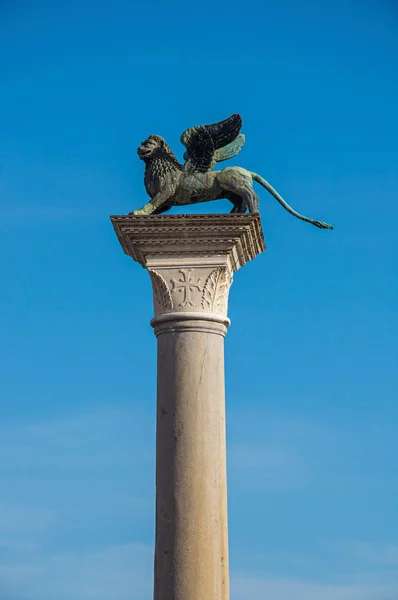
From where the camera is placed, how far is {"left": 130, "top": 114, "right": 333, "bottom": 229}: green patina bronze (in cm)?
1586

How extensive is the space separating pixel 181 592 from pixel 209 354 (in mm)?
3118

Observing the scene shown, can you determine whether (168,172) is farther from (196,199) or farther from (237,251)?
(237,251)

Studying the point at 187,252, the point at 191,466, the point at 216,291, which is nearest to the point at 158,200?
the point at 187,252

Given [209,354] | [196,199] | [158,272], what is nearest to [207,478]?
[209,354]

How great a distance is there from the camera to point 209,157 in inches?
637

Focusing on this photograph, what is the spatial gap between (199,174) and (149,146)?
0.85 meters

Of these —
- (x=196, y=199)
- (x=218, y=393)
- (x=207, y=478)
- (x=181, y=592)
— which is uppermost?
(x=196, y=199)

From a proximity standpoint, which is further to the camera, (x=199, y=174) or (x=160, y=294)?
(x=199, y=174)

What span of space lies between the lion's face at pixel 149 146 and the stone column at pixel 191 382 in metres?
1.41

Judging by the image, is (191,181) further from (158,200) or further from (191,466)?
(191,466)

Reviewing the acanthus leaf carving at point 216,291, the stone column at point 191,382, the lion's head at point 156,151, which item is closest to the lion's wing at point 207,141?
the lion's head at point 156,151

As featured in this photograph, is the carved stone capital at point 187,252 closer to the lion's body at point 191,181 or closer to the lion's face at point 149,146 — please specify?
the lion's body at point 191,181

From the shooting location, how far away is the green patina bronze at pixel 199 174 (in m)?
15.9

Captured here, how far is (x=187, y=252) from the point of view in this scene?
15.2 metres
